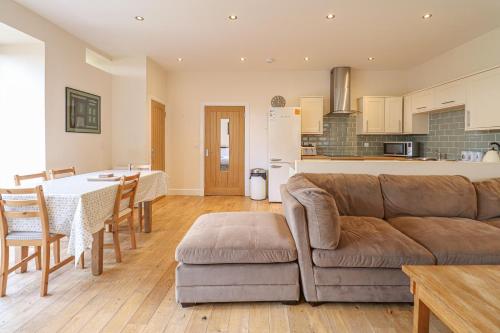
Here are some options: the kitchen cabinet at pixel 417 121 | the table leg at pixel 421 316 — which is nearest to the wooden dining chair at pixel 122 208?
the table leg at pixel 421 316

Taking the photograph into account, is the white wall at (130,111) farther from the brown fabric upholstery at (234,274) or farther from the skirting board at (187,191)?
the brown fabric upholstery at (234,274)

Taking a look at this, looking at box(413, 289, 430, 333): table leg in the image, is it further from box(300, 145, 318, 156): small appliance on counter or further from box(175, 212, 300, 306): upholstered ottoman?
box(300, 145, 318, 156): small appliance on counter

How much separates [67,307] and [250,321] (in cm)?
128

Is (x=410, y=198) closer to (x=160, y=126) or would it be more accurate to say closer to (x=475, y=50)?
(x=475, y=50)

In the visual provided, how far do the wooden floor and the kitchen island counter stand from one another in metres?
1.43

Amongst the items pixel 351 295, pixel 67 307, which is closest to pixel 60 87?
pixel 67 307

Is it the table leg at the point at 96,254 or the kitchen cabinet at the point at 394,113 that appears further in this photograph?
the kitchen cabinet at the point at 394,113

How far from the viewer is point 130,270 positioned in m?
2.61

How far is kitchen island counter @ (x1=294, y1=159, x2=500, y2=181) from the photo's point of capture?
3.03 m

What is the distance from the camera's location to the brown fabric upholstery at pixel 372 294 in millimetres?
1952

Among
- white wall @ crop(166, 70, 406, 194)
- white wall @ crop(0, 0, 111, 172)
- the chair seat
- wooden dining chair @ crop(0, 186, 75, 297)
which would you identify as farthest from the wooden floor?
white wall @ crop(166, 70, 406, 194)

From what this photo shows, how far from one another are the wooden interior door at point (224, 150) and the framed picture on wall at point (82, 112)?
2243 mm

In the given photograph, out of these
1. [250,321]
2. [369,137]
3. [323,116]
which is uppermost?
[323,116]

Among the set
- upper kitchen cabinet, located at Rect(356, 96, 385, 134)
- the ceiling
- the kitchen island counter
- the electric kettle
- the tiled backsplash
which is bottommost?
the kitchen island counter
